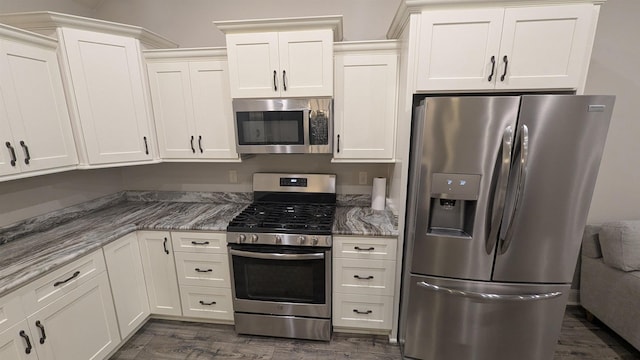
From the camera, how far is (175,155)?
2250mm

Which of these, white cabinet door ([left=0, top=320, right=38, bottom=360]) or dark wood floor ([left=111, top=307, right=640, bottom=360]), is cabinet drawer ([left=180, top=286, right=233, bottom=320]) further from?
white cabinet door ([left=0, top=320, right=38, bottom=360])

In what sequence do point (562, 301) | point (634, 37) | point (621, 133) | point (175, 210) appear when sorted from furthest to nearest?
point (175, 210)
point (621, 133)
point (634, 37)
point (562, 301)

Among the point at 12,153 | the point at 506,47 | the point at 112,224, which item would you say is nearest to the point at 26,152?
the point at 12,153

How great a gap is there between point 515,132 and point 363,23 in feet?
4.94

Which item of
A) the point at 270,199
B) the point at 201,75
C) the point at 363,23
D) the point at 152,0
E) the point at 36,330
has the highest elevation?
the point at 152,0

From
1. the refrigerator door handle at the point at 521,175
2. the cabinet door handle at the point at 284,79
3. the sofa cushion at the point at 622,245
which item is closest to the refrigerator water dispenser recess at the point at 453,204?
the refrigerator door handle at the point at 521,175

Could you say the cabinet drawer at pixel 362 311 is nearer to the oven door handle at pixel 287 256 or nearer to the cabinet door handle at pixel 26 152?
the oven door handle at pixel 287 256

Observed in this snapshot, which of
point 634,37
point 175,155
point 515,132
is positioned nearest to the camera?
point 515,132

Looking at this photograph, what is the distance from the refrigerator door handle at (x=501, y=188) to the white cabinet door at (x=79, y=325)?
8.29 ft

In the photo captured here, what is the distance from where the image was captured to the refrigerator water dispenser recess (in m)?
1.48

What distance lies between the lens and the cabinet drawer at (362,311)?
200cm

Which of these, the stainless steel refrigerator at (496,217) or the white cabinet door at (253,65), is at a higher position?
the white cabinet door at (253,65)

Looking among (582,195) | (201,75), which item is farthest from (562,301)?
(201,75)

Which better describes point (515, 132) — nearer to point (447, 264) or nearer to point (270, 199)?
point (447, 264)
